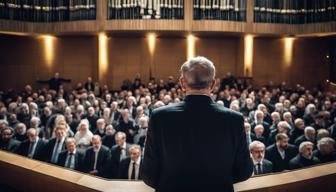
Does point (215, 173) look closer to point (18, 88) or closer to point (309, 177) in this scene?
point (309, 177)

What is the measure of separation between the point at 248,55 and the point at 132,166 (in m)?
11.1

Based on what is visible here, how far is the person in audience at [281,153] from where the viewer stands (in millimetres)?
5871

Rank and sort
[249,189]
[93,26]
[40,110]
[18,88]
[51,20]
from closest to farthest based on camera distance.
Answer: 1. [249,189]
2. [40,110]
3. [93,26]
4. [51,20]
5. [18,88]

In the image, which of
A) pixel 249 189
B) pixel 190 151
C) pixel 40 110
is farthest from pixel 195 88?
pixel 40 110

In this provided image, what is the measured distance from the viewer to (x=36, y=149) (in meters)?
6.41

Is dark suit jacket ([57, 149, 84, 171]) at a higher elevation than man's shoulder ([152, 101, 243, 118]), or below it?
below

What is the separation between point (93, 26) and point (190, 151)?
40.5 ft

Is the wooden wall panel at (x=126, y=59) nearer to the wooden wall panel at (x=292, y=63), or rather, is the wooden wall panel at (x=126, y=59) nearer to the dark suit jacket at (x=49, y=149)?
the wooden wall panel at (x=292, y=63)

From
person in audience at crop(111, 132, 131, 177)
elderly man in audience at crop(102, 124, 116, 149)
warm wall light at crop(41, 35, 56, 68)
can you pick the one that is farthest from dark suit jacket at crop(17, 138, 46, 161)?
warm wall light at crop(41, 35, 56, 68)

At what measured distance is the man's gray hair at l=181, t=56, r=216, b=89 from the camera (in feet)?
6.20

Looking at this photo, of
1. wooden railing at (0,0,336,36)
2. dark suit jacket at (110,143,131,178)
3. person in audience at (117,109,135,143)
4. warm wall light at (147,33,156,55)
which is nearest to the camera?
dark suit jacket at (110,143,131,178)

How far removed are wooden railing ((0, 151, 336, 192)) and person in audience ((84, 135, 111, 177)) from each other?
9.74 ft

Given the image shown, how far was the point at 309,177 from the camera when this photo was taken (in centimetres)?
255

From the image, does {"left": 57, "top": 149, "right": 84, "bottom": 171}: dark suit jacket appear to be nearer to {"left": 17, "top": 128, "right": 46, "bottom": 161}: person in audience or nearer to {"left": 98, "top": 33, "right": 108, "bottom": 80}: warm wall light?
{"left": 17, "top": 128, "right": 46, "bottom": 161}: person in audience
